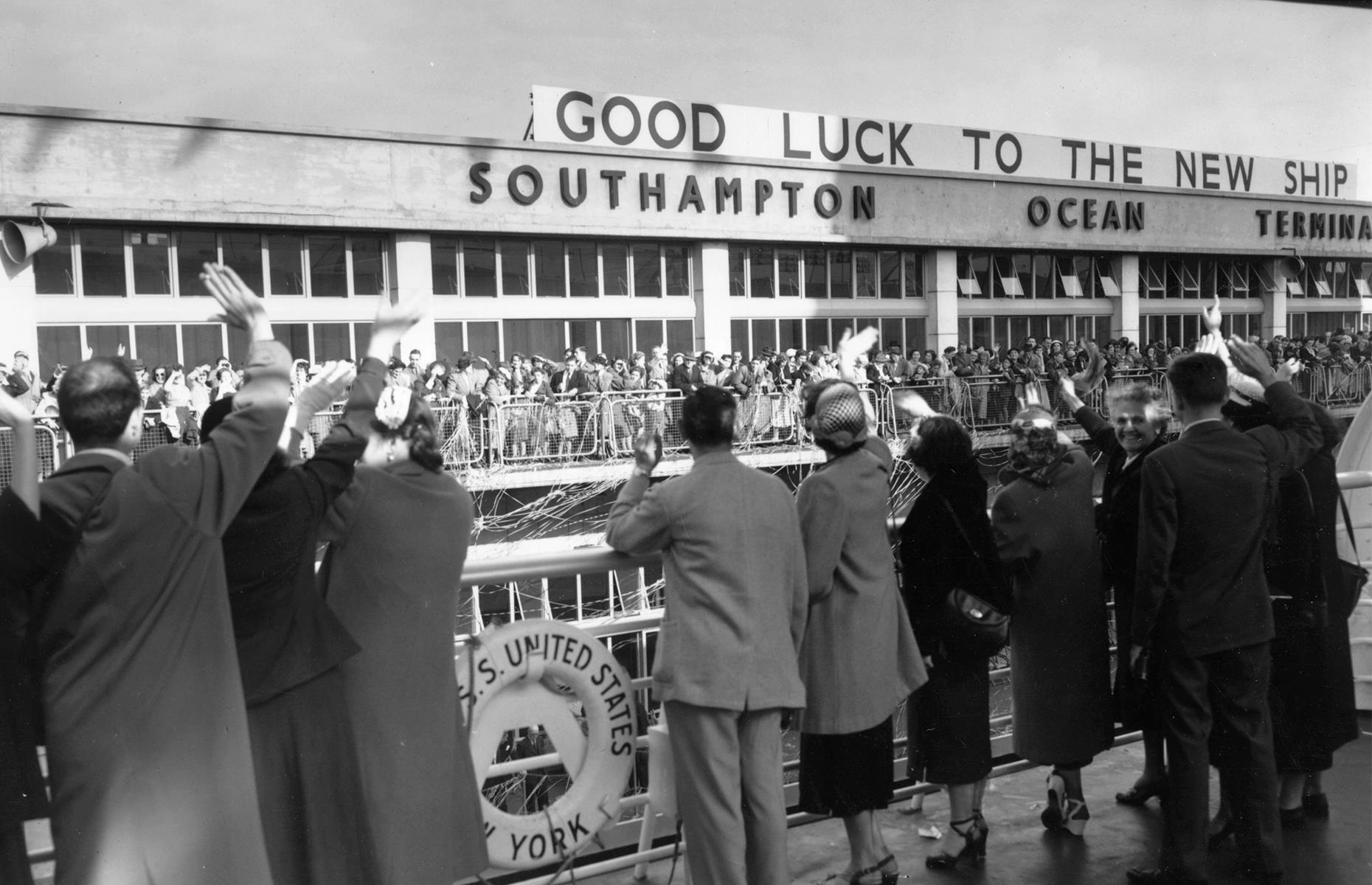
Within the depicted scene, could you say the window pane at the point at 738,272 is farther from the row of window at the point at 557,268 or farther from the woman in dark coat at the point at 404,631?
the woman in dark coat at the point at 404,631

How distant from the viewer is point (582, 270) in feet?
103

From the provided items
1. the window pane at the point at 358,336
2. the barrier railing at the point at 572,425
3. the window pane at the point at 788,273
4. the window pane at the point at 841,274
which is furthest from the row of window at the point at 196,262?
the window pane at the point at 841,274

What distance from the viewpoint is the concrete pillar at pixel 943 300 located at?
1435 inches

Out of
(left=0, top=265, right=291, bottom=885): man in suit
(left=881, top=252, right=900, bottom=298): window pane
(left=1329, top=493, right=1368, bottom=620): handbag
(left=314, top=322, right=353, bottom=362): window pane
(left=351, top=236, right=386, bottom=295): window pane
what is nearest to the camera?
(left=0, top=265, right=291, bottom=885): man in suit

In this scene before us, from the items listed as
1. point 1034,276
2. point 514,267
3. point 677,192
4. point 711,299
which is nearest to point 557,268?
point 514,267

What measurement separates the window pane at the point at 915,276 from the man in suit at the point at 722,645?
33.8 m

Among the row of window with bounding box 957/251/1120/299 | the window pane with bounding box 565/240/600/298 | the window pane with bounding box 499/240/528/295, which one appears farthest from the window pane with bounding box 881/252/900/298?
the window pane with bounding box 499/240/528/295

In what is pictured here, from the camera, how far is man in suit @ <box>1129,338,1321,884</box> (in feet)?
13.5

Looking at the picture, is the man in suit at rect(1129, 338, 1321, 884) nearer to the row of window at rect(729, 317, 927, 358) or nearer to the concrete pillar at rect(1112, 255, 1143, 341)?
the row of window at rect(729, 317, 927, 358)

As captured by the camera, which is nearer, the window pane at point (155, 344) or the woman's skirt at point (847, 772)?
the woman's skirt at point (847, 772)

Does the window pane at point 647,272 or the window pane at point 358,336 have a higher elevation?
the window pane at point 647,272

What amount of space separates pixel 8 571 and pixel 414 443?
1.07 meters

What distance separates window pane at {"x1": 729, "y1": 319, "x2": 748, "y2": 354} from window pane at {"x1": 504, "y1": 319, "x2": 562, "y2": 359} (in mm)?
5039

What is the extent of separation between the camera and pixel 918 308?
120 ft
